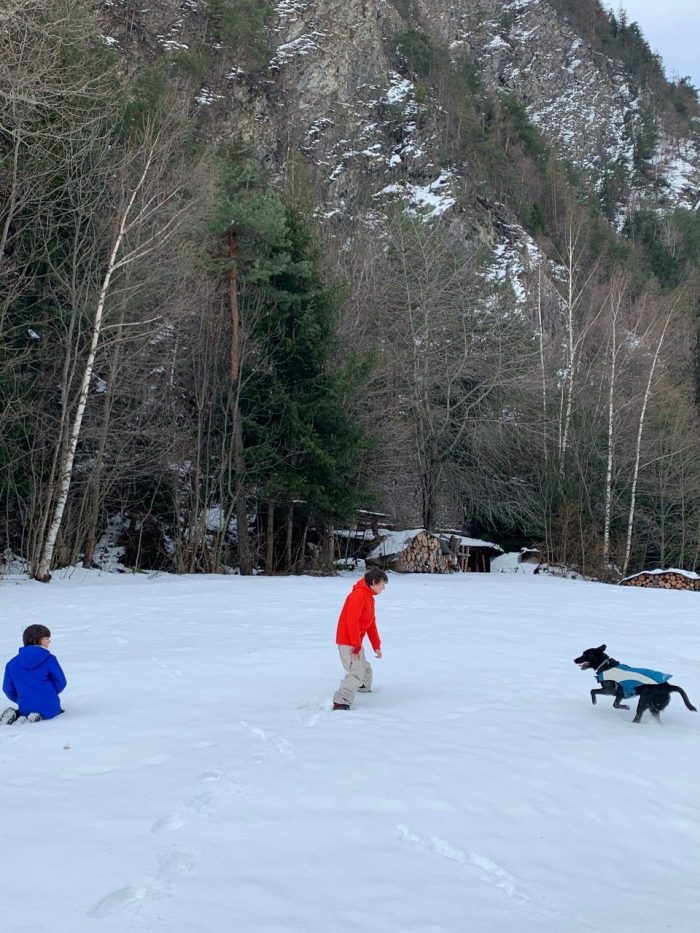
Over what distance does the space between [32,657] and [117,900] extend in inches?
146

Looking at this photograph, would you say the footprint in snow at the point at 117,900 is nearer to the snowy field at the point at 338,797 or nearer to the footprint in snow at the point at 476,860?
the snowy field at the point at 338,797

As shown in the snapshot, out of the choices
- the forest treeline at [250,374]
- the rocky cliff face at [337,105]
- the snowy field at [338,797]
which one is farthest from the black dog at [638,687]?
the rocky cliff face at [337,105]

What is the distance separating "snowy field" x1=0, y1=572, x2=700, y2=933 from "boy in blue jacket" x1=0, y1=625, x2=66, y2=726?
0.20 m

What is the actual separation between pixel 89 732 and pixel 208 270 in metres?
16.8

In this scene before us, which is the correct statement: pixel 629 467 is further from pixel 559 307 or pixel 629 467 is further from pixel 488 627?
pixel 488 627

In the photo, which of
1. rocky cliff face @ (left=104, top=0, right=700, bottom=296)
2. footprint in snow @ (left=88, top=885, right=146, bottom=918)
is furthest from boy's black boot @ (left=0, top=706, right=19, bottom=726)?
rocky cliff face @ (left=104, top=0, right=700, bottom=296)

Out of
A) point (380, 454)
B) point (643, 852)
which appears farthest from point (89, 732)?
point (380, 454)

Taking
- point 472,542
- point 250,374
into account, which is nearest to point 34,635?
point 250,374

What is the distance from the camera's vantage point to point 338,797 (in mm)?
4836

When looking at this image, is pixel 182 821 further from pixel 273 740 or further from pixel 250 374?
pixel 250 374

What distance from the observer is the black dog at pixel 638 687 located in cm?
736

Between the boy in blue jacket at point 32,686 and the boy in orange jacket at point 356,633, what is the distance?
2.33 meters

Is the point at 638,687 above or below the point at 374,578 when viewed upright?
below

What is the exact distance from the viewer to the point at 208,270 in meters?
21.3
